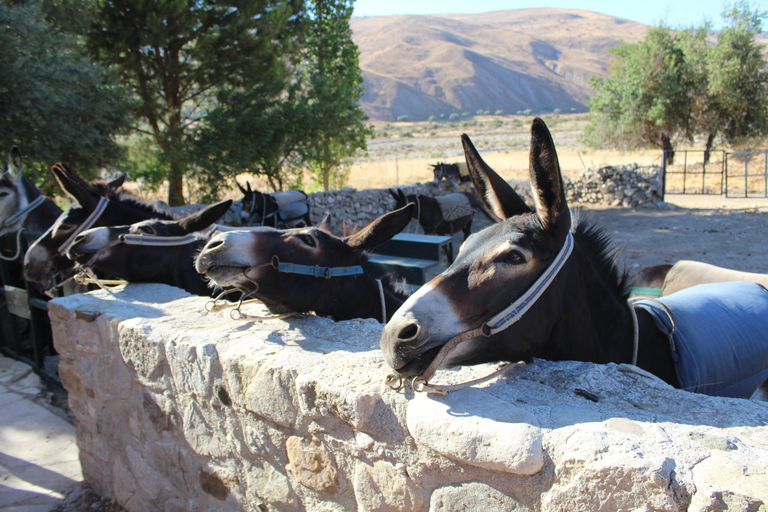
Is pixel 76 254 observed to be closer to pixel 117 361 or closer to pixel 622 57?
pixel 117 361

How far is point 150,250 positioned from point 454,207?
381 inches

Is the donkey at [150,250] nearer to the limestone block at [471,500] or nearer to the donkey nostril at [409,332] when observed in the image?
the donkey nostril at [409,332]

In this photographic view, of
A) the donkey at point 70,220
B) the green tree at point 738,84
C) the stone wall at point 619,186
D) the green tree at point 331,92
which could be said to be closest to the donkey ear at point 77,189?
the donkey at point 70,220

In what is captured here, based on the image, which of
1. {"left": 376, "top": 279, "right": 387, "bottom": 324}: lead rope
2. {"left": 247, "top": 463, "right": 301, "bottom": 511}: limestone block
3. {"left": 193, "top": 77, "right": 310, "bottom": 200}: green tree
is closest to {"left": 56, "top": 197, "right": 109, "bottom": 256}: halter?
{"left": 376, "top": 279, "right": 387, "bottom": 324}: lead rope

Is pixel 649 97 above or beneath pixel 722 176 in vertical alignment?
above

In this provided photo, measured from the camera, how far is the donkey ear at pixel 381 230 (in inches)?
99.0

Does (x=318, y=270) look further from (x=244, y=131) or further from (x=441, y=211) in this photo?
(x=244, y=131)

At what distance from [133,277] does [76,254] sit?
0.43 meters

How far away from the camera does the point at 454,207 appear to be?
12.5m

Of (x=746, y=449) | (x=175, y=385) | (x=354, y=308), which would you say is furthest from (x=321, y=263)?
(x=746, y=449)

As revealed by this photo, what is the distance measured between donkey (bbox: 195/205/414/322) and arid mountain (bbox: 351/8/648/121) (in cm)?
8319

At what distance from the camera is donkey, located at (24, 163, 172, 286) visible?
158 inches

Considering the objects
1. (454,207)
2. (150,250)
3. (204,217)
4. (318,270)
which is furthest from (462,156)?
(318,270)

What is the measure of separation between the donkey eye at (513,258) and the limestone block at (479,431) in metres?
0.44
